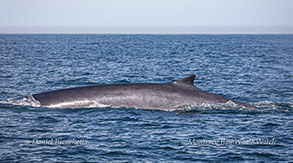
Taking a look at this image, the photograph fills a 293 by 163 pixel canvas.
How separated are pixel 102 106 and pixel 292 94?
40.1ft

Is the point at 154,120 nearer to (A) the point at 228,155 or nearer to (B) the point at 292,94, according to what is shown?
(A) the point at 228,155

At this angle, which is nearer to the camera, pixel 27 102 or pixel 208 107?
pixel 208 107

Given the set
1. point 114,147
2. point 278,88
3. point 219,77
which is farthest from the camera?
point 219,77

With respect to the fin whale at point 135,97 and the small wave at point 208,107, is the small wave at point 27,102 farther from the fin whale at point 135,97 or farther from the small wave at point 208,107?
the small wave at point 208,107

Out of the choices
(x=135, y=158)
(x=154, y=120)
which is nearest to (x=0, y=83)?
(x=154, y=120)

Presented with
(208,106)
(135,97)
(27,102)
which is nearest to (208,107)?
(208,106)

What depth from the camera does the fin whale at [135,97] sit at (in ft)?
46.6

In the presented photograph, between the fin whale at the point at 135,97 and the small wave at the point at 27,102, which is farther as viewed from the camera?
the small wave at the point at 27,102

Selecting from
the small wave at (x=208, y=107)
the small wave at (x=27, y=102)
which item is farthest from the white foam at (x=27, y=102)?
the small wave at (x=208, y=107)

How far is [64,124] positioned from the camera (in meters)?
13.0

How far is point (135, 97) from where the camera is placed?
47.3 feet

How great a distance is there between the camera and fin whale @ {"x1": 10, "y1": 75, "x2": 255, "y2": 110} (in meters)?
14.2

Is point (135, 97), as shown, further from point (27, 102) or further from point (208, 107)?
point (27, 102)

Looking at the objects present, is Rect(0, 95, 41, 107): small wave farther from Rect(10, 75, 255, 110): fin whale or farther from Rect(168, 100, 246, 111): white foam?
Rect(168, 100, 246, 111): white foam
